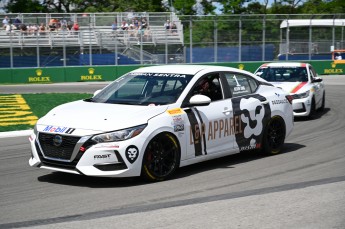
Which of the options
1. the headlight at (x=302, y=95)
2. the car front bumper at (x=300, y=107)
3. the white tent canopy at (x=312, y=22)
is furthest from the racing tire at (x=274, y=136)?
the white tent canopy at (x=312, y=22)

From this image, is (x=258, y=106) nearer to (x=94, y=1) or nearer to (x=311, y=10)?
(x=94, y=1)

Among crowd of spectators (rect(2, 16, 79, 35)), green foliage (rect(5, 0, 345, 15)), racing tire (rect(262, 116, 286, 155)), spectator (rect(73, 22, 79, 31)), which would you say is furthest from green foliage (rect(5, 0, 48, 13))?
racing tire (rect(262, 116, 286, 155))

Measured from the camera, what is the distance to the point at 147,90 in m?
8.88

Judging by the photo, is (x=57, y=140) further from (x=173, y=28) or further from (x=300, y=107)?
(x=173, y=28)

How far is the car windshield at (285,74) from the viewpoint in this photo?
16.9 metres

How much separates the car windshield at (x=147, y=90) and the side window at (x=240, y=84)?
86 centimetres

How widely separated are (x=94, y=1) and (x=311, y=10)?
27.4m

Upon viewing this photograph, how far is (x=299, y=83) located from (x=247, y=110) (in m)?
7.23

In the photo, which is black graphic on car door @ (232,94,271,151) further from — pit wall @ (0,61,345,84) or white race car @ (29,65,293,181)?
pit wall @ (0,61,345,84)

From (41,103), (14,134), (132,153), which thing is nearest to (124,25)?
(41,103)

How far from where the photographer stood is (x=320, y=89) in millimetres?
17469

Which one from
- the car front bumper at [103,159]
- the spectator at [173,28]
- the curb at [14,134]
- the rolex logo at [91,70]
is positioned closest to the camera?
the car front bumper at [103,159]

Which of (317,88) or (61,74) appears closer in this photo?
(317,88)

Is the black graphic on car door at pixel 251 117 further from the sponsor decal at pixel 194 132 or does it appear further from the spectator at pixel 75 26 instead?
the spectator at pixel 75 26
